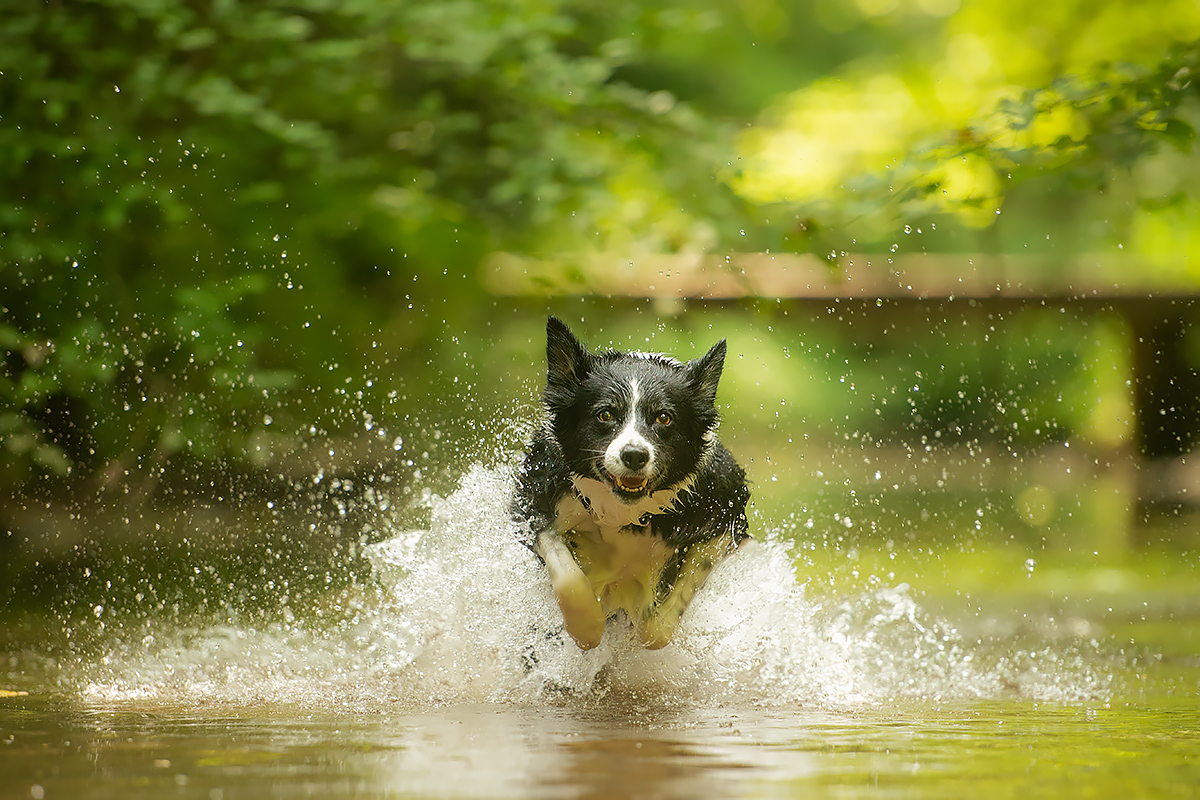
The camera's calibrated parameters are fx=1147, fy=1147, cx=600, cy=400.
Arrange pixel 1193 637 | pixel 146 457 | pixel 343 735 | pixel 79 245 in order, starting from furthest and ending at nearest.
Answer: pixel 146 457, pixel 79 245, pixel 1193 637, pixel 343 735

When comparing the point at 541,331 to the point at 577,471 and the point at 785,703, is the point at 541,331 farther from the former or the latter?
the point at 785,703

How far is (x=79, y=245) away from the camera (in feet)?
20.7

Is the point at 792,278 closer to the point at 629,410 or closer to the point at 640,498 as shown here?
the point at 629,410

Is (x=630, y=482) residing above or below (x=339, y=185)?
below

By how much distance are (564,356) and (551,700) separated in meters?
1.23

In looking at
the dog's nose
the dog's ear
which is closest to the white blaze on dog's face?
the dog's nose

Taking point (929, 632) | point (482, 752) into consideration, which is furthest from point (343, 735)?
point (929, 632)

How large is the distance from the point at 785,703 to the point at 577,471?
1.11 meters

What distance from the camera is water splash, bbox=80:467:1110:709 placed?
3.84 meters

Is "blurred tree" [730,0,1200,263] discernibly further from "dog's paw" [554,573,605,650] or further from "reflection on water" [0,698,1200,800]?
"reflection on water" [0,698,1200,800]

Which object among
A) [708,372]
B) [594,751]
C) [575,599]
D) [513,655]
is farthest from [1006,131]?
[594,751]

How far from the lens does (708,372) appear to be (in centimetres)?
429

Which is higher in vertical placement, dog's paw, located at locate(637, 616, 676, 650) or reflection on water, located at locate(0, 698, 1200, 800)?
dog's paw, located at locate(637, 616, 676, 650)

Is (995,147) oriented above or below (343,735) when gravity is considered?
above
